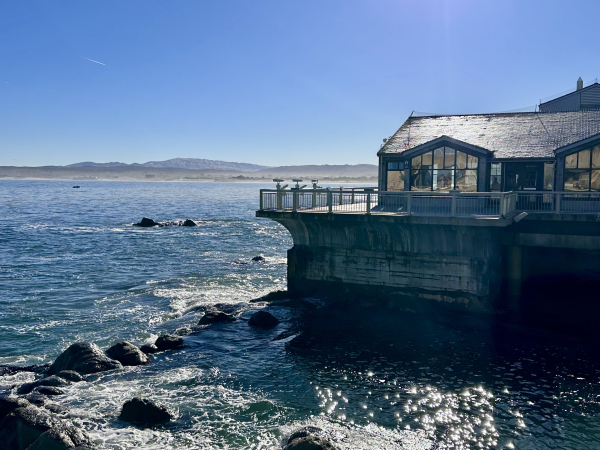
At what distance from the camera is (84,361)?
17.8 metres

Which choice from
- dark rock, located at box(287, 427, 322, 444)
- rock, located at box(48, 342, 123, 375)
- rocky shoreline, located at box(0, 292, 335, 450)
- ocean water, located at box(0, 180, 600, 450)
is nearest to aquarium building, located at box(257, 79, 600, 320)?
ocean water, located at box(0, 180, 600, 450)

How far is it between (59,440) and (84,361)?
575 cm

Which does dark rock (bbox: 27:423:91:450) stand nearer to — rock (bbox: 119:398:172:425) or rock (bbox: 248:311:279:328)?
rock (bbox: 119:398:172:425)

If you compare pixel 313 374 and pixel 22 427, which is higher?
pixel 22 427

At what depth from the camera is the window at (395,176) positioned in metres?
27.8

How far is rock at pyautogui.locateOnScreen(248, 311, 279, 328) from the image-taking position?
2242 centimetres

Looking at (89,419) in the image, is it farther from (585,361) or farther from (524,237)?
(524,237)

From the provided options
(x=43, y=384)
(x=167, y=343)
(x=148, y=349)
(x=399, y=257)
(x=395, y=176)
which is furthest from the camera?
(x=395, y=176)

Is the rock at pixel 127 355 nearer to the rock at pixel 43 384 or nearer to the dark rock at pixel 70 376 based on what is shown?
the dark rock at pixel 70 376

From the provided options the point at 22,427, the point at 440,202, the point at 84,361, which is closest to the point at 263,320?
the point at 84,361

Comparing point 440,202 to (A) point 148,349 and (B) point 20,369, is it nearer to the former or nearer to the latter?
(A) point 148,349

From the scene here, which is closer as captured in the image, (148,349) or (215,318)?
(148,349)

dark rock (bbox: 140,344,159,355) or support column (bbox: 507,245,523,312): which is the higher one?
support column (bbox: 507,245,523,312)

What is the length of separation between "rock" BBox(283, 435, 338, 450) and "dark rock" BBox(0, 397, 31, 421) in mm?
7243
